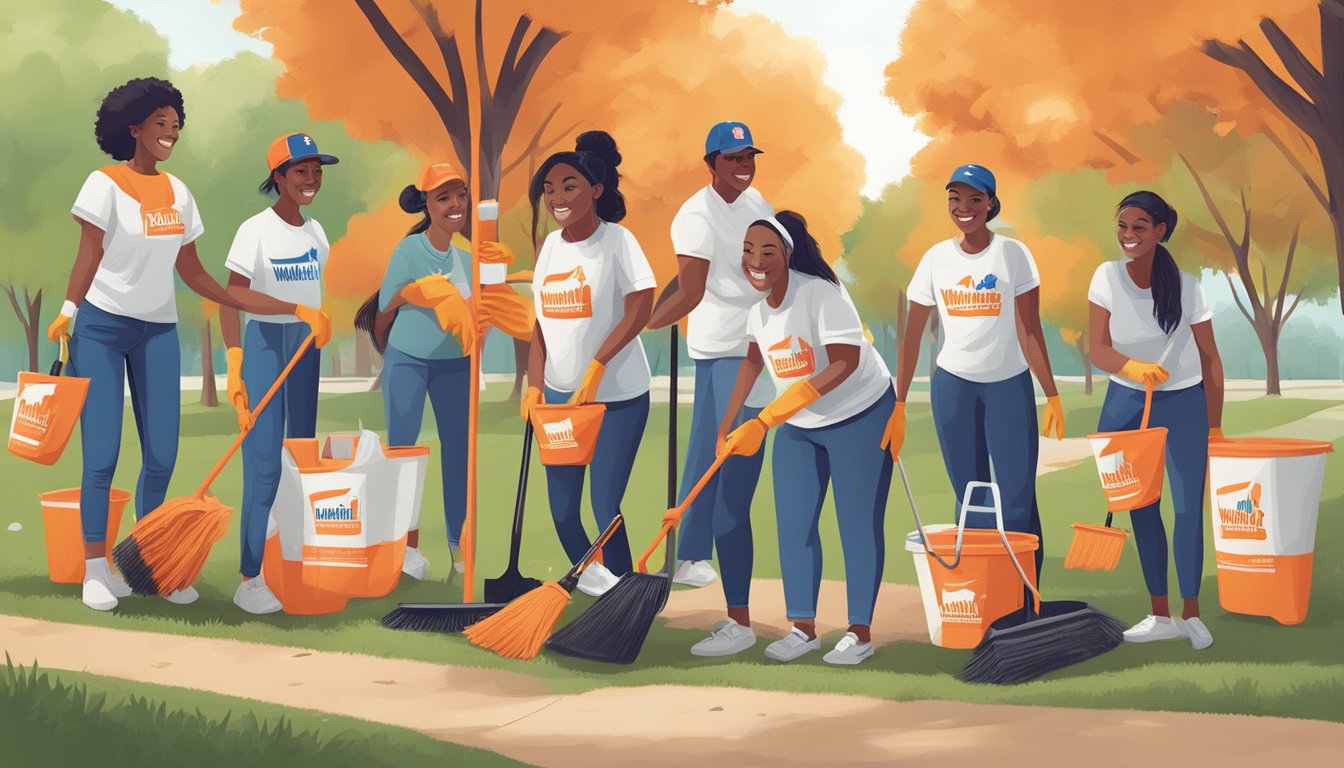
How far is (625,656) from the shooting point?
18.0 ft

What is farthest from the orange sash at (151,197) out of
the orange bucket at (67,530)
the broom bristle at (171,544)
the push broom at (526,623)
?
the push broom at (526,623)

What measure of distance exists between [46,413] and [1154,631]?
4835mm

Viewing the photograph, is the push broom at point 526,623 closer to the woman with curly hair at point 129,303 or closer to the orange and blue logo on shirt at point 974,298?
the woman with curly hair at point 129,303

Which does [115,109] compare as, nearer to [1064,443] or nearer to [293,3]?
[293,3]

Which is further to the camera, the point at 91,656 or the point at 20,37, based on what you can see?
the point at 20,37

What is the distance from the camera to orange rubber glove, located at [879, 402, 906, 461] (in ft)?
18.1

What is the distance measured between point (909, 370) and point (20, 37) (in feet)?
68.2

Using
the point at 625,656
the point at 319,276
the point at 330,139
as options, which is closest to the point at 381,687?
the point at 625,656

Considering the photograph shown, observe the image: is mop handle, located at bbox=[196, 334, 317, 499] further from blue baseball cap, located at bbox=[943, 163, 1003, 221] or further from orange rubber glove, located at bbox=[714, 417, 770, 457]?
blue baseball cap, located at bbox=[943, 163, 1003, 221]

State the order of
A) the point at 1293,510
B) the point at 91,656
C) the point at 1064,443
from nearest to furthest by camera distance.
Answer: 1. the point at 91,656
2. the point at 1293,510
3. the point at 1064,443

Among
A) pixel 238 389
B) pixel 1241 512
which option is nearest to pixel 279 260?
pixel 238 389

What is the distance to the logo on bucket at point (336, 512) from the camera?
249 inches

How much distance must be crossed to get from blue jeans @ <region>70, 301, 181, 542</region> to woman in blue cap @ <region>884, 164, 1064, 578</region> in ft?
11.1

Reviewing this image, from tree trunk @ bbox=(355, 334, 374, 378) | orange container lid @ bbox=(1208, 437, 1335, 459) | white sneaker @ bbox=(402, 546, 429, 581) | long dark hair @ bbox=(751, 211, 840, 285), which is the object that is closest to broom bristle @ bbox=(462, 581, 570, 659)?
long dark hair @ bbox=(751, 211, 840, 285)
